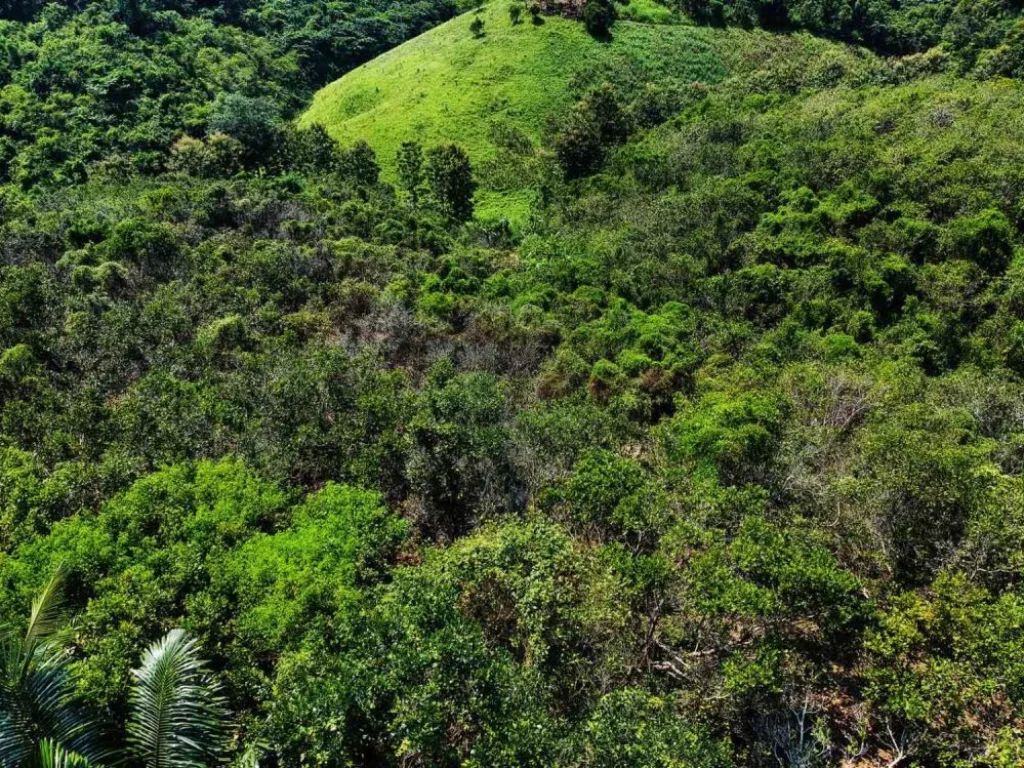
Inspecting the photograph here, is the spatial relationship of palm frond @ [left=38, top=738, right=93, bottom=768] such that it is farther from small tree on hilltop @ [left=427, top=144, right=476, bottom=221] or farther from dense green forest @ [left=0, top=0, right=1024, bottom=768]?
small tree on hilltop @ [left=427, top=144, right=476, bottom=221]

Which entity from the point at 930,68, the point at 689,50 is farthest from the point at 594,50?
the point at 930,68

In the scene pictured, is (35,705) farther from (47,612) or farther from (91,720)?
(47,612)

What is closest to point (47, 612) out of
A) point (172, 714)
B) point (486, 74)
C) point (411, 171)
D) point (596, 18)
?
point (172, 714)

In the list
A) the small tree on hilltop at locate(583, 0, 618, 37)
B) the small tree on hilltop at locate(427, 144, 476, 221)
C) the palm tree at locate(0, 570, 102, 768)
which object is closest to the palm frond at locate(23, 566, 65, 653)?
the palm tree at locate(0, 570, 102, 768)

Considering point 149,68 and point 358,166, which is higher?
point 149,68

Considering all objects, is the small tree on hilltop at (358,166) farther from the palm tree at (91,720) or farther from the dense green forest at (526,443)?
the palm tree at (91,720)

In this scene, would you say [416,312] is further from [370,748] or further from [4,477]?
[370,748]

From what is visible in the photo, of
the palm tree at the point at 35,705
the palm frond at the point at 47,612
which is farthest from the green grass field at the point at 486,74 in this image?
the palm tree at the point at 35,705
